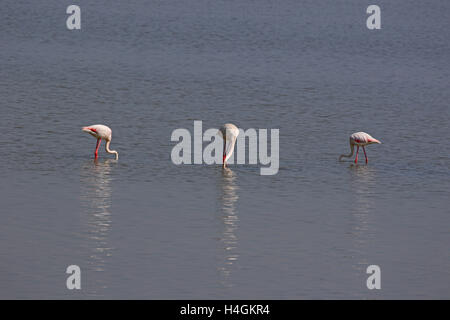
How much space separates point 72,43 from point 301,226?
26.9 meters

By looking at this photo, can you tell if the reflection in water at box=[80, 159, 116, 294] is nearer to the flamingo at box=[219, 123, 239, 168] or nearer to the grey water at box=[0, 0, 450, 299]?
the grey water at box=[0, 0, 450, 299]

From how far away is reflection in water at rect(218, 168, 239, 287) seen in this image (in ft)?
51.0

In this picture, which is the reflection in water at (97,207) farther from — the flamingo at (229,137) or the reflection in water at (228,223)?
the flamingo at (229,137)

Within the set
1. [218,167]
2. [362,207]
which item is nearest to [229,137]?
[218,167]

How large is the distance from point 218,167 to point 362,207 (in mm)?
4366

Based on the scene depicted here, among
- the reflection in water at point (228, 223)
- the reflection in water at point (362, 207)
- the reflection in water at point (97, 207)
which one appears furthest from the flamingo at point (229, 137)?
the reflection in water at point (362, 207)

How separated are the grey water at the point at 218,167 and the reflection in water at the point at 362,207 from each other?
6cm

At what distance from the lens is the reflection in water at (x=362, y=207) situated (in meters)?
16.6

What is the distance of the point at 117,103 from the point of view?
31797 mm

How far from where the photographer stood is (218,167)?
914 inches

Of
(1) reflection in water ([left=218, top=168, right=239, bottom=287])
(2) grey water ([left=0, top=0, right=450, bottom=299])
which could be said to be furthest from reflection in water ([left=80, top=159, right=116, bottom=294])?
(1) reflection in water ([left=218, top=168, right=239, bottom=287])

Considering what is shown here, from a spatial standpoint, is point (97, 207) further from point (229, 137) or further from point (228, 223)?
point (229, 137)
